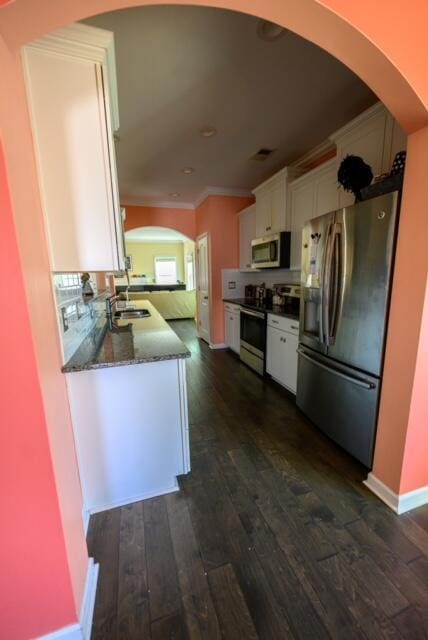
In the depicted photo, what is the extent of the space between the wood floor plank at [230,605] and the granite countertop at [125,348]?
1012 mm

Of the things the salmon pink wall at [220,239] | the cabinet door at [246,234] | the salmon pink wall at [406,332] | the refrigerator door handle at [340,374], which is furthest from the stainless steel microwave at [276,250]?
the salmon pink wall at [406,332]

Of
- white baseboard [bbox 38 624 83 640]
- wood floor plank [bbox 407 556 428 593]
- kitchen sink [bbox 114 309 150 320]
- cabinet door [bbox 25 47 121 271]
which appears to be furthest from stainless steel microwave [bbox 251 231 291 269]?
white baseboard [bbox 38 624 83 640]

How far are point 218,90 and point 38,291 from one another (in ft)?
6.62

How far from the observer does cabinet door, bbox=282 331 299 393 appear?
2652mm

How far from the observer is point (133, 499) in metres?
1.62

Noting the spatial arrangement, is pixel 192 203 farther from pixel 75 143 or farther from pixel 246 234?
pixel 75 143

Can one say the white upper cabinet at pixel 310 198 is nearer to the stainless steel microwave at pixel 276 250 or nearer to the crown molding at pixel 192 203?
the stainless steel microwave at pixel 276 250

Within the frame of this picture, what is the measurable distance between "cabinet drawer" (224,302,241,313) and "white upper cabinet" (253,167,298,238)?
3.48 feet

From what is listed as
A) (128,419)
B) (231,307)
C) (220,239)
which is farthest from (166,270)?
(128,419)

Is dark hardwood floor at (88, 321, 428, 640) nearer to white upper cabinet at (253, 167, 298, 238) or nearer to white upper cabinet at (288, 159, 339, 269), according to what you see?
white upper cabinet at (288, 159, 339, 269)

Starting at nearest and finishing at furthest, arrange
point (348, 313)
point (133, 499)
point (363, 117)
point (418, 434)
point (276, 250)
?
point (418, 434) < point (133, 499) < point (348, 313) < point (363, 117) < point (276, 250)

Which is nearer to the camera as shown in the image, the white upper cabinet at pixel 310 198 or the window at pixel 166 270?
the white upper cabinet at pixel 310 198

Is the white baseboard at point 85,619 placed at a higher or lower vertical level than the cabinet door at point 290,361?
lower

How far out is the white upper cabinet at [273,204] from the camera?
3.10 m
